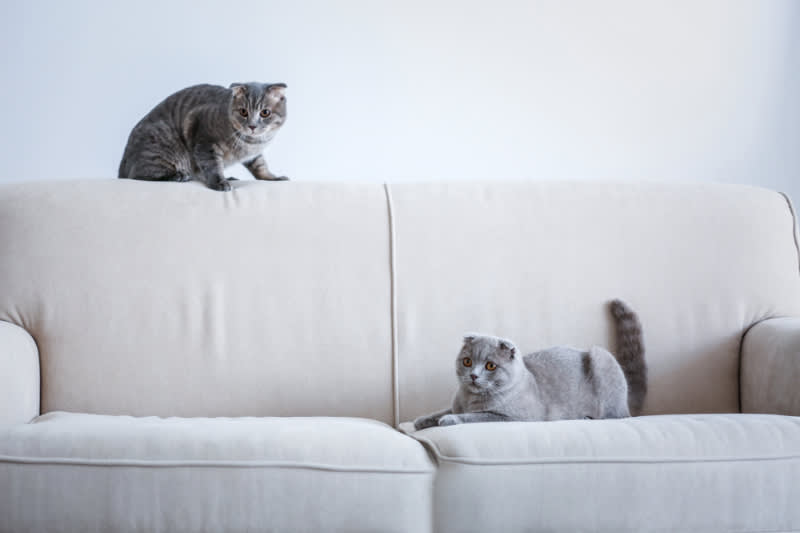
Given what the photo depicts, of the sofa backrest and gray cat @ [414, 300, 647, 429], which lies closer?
gray cat @ [414, 300, 647, 429]

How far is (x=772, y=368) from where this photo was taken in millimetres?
1897

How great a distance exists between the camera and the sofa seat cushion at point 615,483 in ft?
4.36

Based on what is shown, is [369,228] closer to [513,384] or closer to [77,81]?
[513,384]

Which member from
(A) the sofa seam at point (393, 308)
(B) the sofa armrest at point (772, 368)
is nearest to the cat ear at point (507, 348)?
(A) the sofa seam at point (393, 308)

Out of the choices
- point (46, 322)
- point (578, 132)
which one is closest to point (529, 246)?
point (578, 132)

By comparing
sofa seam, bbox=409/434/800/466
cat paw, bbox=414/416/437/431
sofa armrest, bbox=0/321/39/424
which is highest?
sofa armrest, bbox=0/321/39/424

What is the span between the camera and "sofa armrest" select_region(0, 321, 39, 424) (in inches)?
65.4

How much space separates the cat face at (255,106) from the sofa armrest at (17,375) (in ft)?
2.68

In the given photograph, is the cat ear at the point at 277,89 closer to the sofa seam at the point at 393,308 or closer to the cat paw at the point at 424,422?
the sofa seam at the point at 393,308

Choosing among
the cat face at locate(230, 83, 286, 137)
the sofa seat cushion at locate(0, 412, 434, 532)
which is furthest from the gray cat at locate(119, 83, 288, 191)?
the sofa seat cushion at locate(0, 412, 434, 532)

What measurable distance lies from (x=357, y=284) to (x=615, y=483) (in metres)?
0.91

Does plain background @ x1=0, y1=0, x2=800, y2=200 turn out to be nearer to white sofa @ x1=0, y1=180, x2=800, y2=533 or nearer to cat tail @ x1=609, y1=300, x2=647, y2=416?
white sofa @ x1=0, y1=180, x2=800, y2=533

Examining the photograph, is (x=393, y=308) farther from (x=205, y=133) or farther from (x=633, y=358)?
(x=205, y=133)

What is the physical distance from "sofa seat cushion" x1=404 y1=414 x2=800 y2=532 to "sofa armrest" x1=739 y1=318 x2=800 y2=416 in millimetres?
459
